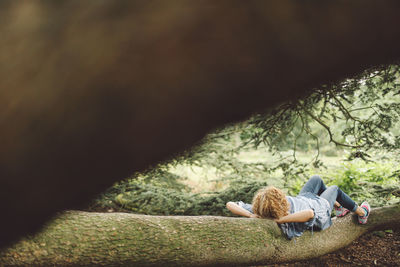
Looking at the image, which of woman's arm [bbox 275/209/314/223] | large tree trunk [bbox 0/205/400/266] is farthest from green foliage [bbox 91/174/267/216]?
large tree trunk [bbox 0/205/400/266]

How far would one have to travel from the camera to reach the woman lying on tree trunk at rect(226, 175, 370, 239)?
111 inches

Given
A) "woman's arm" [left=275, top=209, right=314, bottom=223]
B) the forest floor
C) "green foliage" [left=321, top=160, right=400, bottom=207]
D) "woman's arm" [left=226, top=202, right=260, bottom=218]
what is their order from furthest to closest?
"green foliage" [left=321, top=160, right=400, bottom=207], the forest floor, "woman's arm" [left=226, top=202, right=260, bottom=218], "woman's arm" [left=275, top=209, right=314, bottom=223]

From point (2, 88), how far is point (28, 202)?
0.30 feet

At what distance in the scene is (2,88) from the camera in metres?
0.21

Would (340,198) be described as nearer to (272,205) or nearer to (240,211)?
(272,205)

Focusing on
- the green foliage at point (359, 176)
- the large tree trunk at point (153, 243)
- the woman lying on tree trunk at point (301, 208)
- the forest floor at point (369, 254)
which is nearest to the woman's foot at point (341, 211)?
the woman lying on tree trunk at point (301, 208)

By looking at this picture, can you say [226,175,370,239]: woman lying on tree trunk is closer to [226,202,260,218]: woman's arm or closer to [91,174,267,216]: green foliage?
[226,202,260,218]: woman's arm

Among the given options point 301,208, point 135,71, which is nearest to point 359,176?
point 301,208

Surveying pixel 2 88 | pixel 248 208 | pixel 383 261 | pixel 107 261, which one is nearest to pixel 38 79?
pixel 2 88

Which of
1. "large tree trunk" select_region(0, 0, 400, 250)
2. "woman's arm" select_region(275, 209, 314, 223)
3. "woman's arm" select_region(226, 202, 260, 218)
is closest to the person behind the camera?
"large tree trunk" select_region(0, 0, 400, 250)

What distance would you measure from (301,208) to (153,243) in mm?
1859

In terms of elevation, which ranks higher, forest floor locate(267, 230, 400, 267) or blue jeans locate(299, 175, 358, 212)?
blue jeans locate(299, 175, 358, 212)

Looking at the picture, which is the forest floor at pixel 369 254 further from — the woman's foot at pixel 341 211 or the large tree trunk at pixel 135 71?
the large tree trunk at pixel 135 71

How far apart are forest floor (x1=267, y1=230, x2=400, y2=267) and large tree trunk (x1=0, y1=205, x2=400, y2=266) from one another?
1314mm
